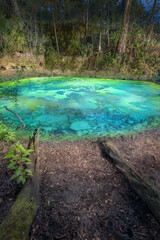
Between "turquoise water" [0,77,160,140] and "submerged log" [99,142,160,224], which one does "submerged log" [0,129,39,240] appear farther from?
"turquoise water" [0,77,160,140]

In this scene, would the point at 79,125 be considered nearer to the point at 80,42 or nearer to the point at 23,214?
the point at 23,214

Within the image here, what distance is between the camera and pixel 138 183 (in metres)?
2.39

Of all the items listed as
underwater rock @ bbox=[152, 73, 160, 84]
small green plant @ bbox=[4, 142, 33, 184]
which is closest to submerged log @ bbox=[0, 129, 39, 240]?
small green plant @ bbox=[4, 142, 33, 184]

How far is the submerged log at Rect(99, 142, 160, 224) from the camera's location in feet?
6.60

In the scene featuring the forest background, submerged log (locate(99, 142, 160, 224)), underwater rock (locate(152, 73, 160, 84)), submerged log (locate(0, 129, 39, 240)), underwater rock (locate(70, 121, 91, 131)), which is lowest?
underwater rock (locate(70, 121, 91, 131))

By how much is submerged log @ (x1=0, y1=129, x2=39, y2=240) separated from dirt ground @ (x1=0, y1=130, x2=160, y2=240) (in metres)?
0.13

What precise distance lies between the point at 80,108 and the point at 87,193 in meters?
3.86

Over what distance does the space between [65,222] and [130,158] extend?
1.91 m

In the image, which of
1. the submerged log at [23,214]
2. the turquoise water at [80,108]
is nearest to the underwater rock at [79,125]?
the turquoise water at [80,108]

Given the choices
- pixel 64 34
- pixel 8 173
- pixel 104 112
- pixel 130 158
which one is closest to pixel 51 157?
pixel 8 173

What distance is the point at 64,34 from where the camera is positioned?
Answer: 13.5 m

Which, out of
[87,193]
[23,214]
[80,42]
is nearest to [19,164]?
[23,214]

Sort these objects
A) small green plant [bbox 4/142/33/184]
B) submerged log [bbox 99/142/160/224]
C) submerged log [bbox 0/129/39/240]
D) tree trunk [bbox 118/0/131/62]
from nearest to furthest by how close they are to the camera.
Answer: submerged log [bbox 0/129/39/240]
submerged log [bbox 99/142/160/224]
small green plant [bbox 4/142/33/184]
tree trunk [bbox 118/0/131/62]

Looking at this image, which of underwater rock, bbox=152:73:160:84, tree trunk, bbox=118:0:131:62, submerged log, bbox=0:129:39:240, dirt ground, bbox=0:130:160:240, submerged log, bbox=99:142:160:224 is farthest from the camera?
tree trunk, bbox=118:0:131:62
